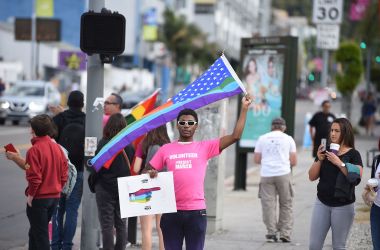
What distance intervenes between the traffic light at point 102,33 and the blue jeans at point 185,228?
102 inches

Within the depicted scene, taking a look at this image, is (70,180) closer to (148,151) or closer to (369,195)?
(148,151)

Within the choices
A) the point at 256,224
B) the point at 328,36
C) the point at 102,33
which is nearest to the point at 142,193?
the point at 102,33

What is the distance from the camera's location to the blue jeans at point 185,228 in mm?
8445

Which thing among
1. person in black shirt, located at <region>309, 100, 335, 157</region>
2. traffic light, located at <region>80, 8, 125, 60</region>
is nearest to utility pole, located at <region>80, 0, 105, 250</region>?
traffic light, located at <region>80, 8, 125, 60</region>

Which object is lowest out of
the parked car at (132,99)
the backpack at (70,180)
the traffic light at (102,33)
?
the parked car at (132,99)

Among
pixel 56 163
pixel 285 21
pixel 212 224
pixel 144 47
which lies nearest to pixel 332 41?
pixel 212 224

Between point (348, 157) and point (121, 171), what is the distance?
8.57 ft

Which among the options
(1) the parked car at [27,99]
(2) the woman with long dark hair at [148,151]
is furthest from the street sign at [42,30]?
(2) the woman with long dark hair at [148,151]

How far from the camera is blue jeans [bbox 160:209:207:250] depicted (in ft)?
27.7

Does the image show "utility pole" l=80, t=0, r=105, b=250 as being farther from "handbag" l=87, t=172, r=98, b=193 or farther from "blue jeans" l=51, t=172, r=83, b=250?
"blue jeans" l=51, t=172, r=83, b=250

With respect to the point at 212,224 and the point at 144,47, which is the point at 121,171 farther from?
the point at 144,47

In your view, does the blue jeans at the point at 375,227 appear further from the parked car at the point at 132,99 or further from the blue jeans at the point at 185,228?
the parked car at the point at 132,99

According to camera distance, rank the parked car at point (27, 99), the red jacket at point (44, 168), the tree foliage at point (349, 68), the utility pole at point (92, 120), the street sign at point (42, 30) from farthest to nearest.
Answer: the street sign at point (42, 30) < the tree foliage at point (349, 68) < the parked car at point (27, 99) < the utility pole at point (92, 120) < the red jacket at point (44, 168)

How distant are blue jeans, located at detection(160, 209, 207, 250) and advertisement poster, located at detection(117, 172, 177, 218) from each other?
0.55ft
